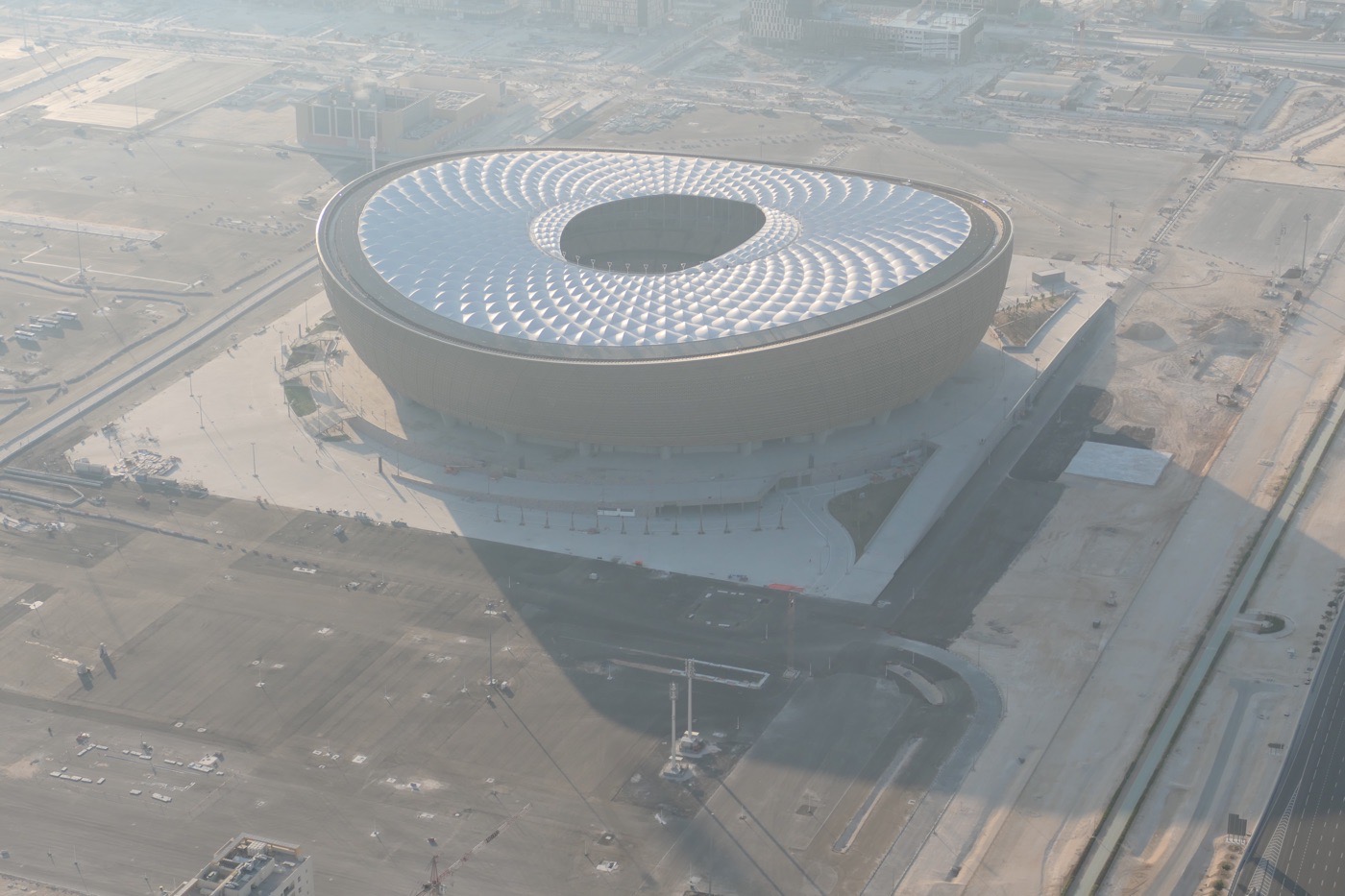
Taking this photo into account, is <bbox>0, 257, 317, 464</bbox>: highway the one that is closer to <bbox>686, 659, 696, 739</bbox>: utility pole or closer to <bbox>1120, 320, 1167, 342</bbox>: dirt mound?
<bbox>686, 659, 696, 739</bbox>: utility pole

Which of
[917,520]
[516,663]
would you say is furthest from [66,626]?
[917,520]

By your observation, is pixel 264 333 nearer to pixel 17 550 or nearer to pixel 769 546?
pixel 17 550

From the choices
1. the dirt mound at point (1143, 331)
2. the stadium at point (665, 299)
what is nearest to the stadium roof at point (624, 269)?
the stadium at point (665, 299)

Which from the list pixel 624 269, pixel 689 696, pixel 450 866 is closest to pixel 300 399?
pixel 624 269

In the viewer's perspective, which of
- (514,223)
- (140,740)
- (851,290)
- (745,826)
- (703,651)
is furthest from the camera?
(514,223)

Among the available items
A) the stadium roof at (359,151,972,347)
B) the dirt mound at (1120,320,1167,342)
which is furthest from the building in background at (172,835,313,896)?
the dirt mound at (1120,320,1167,342)
